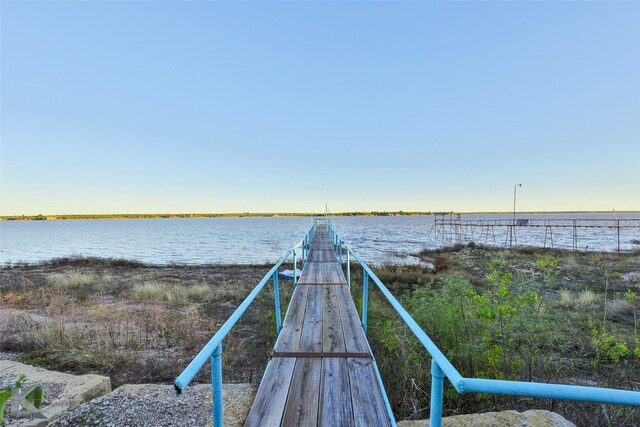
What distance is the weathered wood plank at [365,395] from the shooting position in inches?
97.2

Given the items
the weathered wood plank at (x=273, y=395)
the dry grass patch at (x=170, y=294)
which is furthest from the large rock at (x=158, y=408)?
the dry grass patch at (x=170, y=294)

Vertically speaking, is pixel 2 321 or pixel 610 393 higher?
pixel 610 393

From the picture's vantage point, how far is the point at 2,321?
7570 mm

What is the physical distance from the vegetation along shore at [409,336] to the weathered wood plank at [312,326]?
1.12 meters

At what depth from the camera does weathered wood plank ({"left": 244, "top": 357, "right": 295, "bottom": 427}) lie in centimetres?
246

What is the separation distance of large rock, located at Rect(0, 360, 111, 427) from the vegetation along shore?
1044 millimetres

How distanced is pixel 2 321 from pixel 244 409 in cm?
876

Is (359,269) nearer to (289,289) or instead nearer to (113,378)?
(289,289)

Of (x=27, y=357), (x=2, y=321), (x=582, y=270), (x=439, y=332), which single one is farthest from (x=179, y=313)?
(x=582, y=270)

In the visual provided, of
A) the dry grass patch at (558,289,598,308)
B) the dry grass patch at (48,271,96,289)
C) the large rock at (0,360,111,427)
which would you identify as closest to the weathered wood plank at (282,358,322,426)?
the large rock at (0,360,111,427)

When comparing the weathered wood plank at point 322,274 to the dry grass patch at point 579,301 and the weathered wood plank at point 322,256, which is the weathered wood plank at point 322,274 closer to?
the weathered wood plank at point 322,256

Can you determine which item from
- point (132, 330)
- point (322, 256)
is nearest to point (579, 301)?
point (322, 256)

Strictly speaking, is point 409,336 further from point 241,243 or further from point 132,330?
point 241,243

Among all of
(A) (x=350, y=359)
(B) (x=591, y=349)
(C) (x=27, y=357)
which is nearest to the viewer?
(A) (x=350, y=359)
